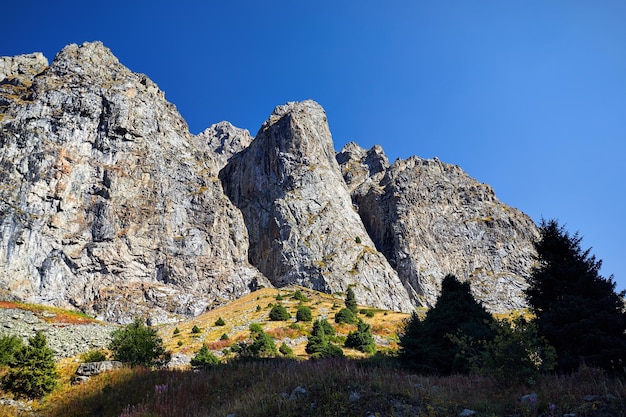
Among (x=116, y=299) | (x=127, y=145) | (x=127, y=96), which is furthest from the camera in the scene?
(x=127, y=96)

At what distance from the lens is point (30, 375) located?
11.9 metres

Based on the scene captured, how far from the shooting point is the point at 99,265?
74000mm

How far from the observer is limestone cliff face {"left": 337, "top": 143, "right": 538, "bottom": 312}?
110 metres

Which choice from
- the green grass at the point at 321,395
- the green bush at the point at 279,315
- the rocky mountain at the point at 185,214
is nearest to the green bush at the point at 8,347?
the green grass at the point at 321,395

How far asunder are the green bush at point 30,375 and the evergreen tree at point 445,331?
1365 cm

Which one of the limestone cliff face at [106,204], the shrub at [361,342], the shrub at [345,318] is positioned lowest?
the shrub at [361,342]

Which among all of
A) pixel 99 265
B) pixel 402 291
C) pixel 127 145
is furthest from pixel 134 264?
pixel 402 291

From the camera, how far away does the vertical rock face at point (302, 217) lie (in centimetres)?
9312

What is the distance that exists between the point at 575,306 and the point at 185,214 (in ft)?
292

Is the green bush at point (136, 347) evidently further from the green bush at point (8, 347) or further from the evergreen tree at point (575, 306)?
the evergreen tree at point (575, 306)

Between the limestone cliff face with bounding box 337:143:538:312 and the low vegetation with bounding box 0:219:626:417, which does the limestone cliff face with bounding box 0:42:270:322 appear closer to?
the limestone cliff face with bounding box 337:143:538:312

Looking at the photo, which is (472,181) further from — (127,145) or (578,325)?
(578,325)

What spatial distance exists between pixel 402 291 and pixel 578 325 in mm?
92378

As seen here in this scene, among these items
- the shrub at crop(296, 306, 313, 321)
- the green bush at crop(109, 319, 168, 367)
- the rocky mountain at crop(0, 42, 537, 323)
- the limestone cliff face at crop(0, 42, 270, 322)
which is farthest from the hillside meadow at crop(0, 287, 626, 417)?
the limestone cliff face at crop(0, 42, 270, 322)
